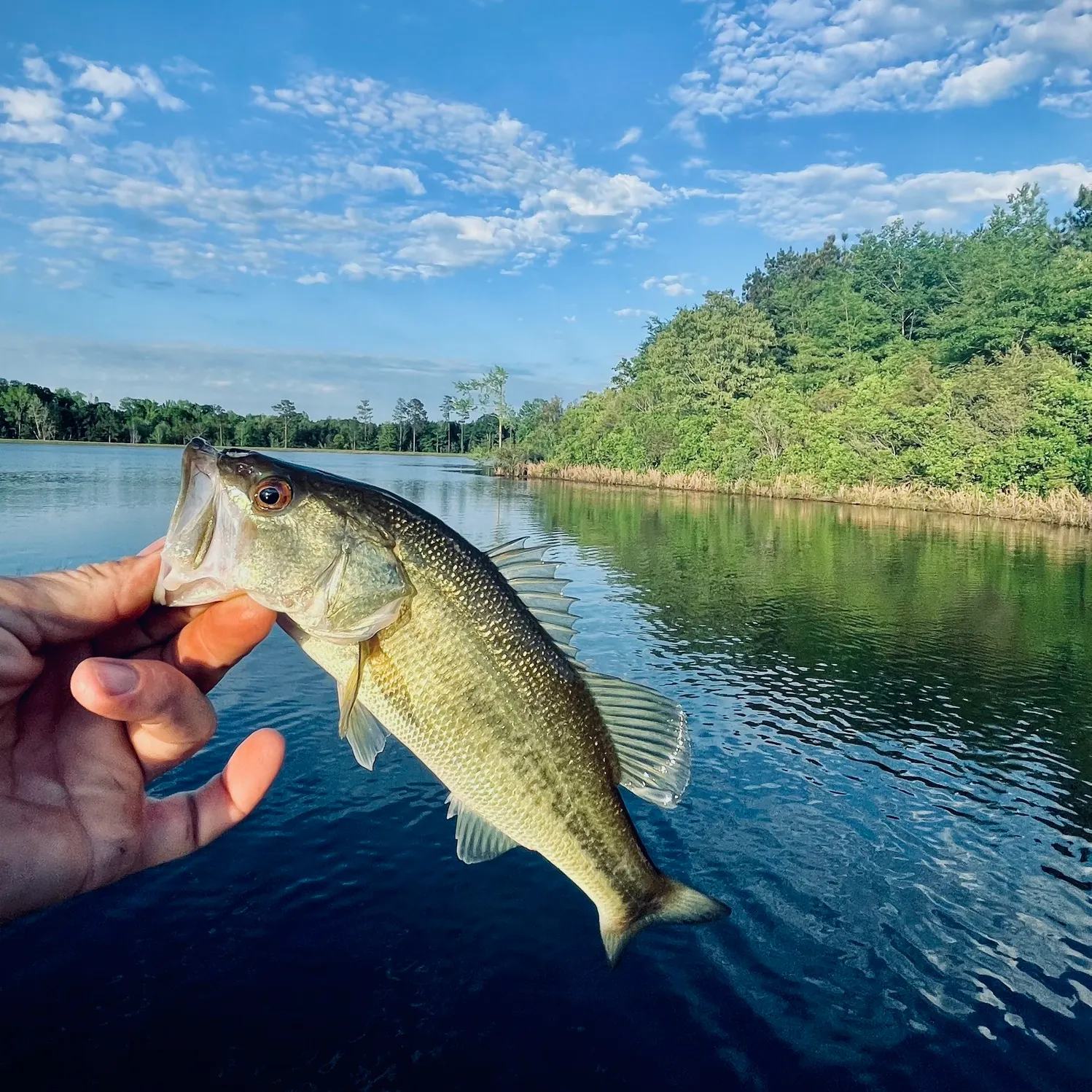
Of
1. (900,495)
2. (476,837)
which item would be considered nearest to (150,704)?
(476,837)

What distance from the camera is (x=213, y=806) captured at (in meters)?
3.22

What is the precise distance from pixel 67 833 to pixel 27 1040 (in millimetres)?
5337

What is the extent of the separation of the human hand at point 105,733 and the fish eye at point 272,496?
1.15ft

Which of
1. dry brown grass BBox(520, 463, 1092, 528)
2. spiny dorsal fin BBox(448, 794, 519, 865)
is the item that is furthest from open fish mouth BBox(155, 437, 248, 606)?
dry brown grass BBox(520, 463, 1092, 528)

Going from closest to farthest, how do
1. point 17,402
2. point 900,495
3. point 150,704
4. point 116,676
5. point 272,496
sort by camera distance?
point 116,676, point 150,704, point 272,496, point 900,495, point 17,402

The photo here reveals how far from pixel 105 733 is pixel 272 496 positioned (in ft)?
3.60

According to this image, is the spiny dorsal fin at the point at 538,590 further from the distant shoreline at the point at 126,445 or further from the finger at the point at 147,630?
the distant shoreline at the point at 126,445

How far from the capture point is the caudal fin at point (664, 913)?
3.43 metres

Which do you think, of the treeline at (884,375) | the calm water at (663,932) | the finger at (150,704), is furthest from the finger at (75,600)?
the treeline at (884,375)

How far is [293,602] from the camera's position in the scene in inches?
110

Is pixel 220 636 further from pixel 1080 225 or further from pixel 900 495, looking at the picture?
pixel 1080 225

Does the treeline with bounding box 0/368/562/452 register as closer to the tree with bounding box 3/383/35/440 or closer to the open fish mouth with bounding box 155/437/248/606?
the tree with bounding box 3/383/35/440

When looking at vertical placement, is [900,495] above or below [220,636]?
below

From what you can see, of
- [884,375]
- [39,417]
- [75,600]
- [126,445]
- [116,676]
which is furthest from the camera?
[126,445]
